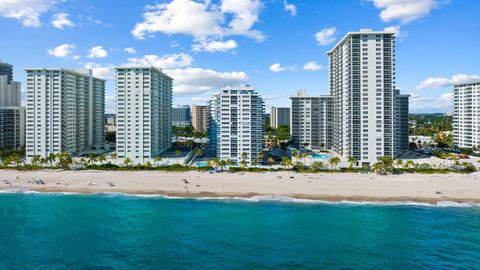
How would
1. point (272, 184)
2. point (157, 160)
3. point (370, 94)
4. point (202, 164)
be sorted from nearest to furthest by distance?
point (272, 184)
point (157, 160)
point (202, 164)
point (370, 94)

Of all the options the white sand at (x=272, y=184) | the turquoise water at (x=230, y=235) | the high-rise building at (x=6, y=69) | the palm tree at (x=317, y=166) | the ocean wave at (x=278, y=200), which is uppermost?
the high-rise building at (x=6, y=69)

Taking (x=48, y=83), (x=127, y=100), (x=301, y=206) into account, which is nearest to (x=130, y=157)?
(x=127, y=100)

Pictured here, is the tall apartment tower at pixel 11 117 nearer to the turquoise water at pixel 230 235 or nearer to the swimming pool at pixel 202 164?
the turquoise water at pixel 230 235

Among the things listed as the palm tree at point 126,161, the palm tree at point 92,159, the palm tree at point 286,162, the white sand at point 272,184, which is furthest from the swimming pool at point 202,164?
the palm tree at point 92,159

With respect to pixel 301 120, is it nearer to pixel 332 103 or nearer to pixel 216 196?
pixel 332 103

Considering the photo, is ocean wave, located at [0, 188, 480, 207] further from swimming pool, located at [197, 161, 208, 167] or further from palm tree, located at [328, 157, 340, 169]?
swimming pool, located at [197, 161, 208, 167]

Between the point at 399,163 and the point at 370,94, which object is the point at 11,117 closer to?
the point at 370,94

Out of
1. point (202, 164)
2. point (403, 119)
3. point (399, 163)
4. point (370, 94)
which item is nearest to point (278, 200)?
point (202, 164)
